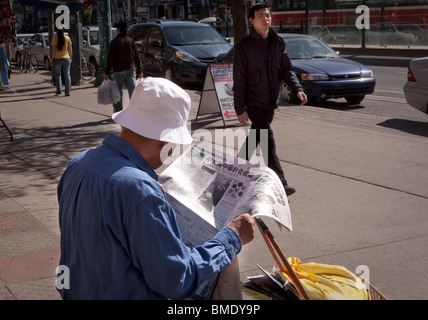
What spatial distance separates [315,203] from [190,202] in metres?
3.93

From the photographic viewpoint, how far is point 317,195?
669 cm

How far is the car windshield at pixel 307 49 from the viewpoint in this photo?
49.8ft

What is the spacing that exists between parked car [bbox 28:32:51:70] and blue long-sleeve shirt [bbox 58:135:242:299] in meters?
24.7

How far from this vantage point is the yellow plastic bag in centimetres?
272

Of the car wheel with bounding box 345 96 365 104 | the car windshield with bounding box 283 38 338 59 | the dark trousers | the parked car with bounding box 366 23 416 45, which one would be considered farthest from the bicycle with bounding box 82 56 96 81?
the dark trousers

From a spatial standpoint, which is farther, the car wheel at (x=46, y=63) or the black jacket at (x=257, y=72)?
the car wheel at (x=46, y=63)

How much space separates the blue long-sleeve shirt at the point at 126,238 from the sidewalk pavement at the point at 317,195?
6.83 ft

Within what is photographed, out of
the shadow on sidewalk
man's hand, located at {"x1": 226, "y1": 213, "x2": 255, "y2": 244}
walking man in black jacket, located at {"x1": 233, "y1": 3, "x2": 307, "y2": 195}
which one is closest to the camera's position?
man's hand, located at {"x1": 226, "y1": 213, "x2": 255, "y2": 244}

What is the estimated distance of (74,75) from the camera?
1862cm

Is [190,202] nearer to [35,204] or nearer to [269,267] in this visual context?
[269,267]

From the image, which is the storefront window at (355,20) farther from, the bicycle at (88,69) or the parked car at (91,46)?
the bicycle at (88,69)

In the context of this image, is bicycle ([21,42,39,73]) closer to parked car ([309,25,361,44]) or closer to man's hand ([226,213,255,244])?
parked car ([309,25,361,44])

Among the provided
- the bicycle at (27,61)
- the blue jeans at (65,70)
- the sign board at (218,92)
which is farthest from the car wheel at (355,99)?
the bicycle at (27,61)
